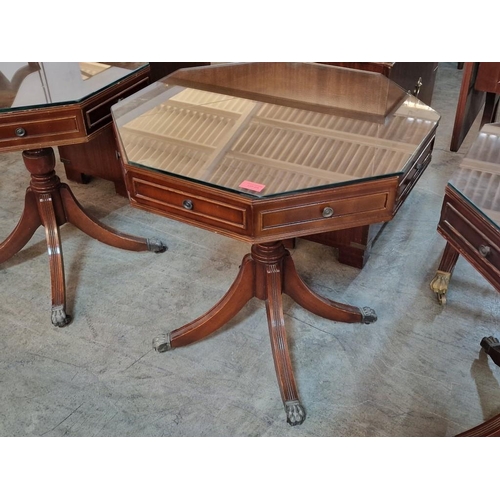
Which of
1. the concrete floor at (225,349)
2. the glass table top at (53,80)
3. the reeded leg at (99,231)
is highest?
the glass table top at (53,80)

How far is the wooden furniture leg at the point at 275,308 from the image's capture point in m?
1.91

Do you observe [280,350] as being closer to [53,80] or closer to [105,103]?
[105,103]

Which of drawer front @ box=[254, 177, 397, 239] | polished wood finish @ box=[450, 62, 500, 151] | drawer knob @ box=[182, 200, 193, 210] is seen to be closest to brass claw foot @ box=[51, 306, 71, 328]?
drawer knob @ box=[182, 200, 193, 210]

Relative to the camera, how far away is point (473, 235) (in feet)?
5.16

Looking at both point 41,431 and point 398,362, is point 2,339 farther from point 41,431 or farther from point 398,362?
point 398,362

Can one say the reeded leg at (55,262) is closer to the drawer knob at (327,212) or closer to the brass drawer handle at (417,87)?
the drawer knob at (327,212)

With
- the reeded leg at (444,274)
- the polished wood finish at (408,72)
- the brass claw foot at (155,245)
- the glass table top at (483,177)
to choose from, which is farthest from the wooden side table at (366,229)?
the brass claw foot at (155,245)

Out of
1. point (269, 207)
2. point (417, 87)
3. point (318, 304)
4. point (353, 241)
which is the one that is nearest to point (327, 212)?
point (269, 207)

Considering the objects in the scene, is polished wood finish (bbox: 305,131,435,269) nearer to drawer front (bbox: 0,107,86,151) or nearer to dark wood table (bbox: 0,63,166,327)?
dark wood table (bbox: 0,63,166,327)

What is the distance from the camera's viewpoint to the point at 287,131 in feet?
5.80

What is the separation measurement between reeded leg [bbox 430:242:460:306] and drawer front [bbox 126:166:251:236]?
1.02 metres

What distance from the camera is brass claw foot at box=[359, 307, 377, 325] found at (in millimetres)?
2184

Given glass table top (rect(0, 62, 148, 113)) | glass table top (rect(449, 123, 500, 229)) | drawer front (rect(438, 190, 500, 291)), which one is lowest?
drawer front (rect(438, 190, 500, 291))

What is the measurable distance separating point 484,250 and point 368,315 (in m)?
0.73
